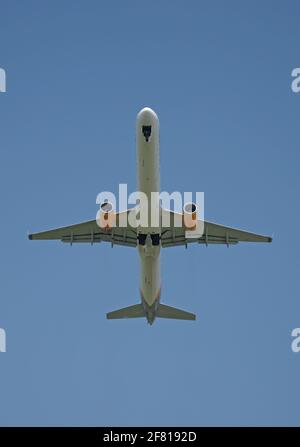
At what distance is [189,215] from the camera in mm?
51188

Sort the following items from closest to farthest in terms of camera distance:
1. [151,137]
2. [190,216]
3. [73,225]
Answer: [151,137]
[190,216]
[73,225]

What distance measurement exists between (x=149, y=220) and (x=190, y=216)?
9.24 ft

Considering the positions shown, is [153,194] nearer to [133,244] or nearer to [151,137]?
[151,137]

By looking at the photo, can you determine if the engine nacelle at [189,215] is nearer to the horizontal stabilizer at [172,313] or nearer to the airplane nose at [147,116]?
the airplane nose at [147,116]

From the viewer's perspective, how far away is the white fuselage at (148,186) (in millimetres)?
47219

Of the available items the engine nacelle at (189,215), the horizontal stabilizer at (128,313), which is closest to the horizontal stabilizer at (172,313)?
the horizontal stabilizer at (128,313)

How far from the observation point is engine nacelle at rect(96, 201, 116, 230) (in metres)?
51.4

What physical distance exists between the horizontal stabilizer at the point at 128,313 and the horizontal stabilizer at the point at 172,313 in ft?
4.12

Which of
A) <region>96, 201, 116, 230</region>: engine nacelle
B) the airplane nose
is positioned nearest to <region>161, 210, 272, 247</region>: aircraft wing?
<region>96, 201, 116, 230</region>: engine nacelle

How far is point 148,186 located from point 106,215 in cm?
434

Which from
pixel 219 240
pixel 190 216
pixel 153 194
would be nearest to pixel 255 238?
pixel 219 240

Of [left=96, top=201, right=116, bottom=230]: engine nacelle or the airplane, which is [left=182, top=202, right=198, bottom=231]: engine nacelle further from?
[left=96, top=201, right=116, bottom=230]: engine nacelle

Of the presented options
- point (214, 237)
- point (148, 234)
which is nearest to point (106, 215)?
point (148, 234)

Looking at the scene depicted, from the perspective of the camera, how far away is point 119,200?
169 ft
